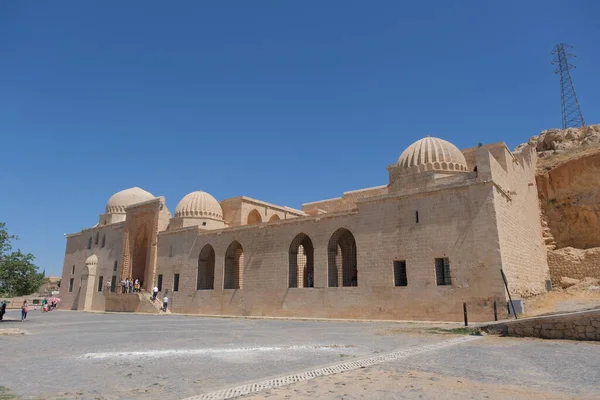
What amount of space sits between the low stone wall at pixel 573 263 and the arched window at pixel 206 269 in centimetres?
1852

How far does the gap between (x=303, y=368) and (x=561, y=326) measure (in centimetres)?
605

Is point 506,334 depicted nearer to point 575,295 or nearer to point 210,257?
point 575,295

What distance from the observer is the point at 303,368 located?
599 centimetres

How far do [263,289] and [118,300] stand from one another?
1221 centimetres

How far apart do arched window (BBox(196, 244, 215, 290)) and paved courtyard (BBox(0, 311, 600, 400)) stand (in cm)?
1575

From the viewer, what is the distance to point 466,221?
16234 mm

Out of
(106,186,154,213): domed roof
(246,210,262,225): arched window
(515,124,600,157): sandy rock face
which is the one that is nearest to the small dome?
(106,186,154,213): domed roof

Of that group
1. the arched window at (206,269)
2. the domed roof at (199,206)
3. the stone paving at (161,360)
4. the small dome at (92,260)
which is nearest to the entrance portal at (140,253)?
the small dome at (92,260)

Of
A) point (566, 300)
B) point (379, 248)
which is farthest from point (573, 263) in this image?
point (379, 248)

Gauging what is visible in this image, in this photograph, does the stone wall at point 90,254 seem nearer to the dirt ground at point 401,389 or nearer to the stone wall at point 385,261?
the stone wall at point 385,261

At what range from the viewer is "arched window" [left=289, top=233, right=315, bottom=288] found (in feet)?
70.1

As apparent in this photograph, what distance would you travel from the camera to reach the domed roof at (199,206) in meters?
28.2

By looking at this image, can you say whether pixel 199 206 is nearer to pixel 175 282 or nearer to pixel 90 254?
pixel 175 282

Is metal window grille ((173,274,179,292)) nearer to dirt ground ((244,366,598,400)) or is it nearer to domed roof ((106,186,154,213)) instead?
domed roof ((106,186,154,213))
